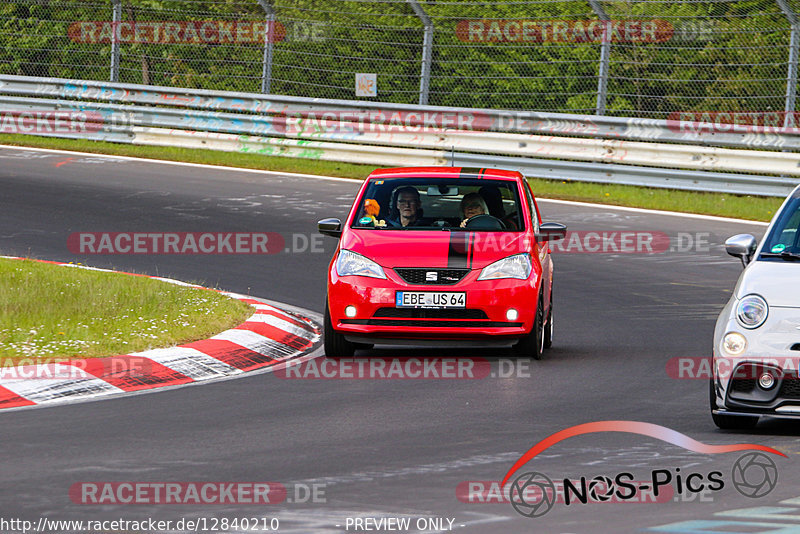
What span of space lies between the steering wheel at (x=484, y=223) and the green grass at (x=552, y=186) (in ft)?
26.9

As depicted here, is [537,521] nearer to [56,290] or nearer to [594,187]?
[56,290]

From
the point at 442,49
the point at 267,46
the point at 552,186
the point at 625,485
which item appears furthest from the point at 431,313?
the point at 267,46

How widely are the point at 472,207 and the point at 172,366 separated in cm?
283

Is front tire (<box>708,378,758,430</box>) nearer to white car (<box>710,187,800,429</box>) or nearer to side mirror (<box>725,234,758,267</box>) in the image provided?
white car (<box>710,187,800,429</box>)

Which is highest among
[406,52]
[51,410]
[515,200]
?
[406,52]

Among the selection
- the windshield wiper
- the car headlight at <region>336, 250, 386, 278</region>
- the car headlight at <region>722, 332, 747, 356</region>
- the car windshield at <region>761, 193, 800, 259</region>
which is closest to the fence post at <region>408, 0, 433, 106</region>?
the car headlight at <region>336, 250, 386, 278</region>

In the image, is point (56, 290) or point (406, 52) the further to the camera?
point (406, 52)

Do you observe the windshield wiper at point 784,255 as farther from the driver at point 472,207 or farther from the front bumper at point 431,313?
the driver at point 472,207

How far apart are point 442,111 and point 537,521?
16.3 metres

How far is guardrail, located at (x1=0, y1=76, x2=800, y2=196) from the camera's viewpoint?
790 inches

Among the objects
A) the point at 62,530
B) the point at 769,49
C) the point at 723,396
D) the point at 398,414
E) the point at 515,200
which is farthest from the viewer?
the point at 769,49

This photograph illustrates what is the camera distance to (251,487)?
649 cm

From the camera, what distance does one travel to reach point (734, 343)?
796 cm

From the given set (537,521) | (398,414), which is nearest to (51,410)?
(398,414)
